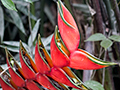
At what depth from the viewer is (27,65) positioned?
0.36m

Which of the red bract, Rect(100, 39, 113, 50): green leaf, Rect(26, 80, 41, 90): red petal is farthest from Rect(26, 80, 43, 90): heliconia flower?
Rect(100, 39, 113, 50): green leaf

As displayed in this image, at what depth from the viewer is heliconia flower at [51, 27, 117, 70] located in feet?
0.96

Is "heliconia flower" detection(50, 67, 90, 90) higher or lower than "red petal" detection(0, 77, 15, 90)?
higher

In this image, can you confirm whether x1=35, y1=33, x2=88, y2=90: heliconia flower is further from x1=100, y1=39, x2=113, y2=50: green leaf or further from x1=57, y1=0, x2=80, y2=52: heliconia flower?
x1=100, y1=39, x2=113, y2=50: green leaf

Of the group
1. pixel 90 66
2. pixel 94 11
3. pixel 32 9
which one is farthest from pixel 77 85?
pixel 32 9

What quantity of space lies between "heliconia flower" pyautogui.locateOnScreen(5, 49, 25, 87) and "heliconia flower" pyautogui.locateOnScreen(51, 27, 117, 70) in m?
0.11

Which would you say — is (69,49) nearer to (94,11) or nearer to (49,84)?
(49,84)

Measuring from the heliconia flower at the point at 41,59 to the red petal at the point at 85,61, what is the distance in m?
0.06

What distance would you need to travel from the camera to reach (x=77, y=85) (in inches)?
12.9

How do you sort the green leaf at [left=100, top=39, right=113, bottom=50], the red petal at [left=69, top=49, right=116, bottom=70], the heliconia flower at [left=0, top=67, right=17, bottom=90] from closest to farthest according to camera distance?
the red petal at [left=69, top=49, right=116, bottom=70], the heliconia flower at [left=0, top=67, right=17, bottom=90], the green leaf at [left=100, top=39, right=113, bottom=50]

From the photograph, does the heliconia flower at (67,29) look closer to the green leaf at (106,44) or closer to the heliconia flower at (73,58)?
the heliconia flower at (73,58)

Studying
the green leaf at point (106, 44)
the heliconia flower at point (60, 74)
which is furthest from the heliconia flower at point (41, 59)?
the green leaf at point (106, 44)

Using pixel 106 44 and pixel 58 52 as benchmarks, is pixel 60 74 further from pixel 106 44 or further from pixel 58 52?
A: pixel 106 44

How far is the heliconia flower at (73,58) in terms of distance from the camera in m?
0.29
